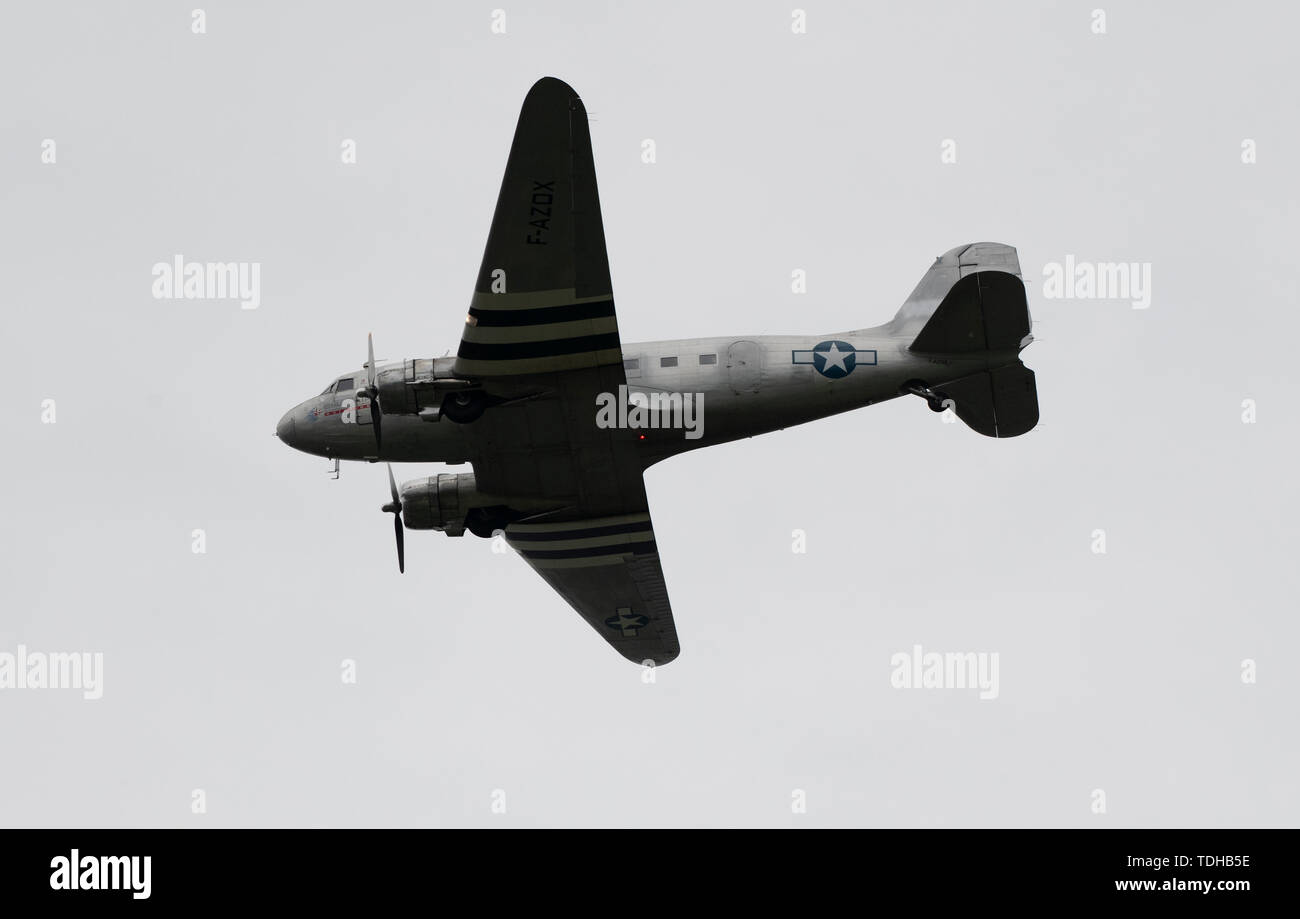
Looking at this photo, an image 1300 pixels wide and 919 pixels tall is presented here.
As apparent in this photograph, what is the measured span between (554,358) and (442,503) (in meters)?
5.62

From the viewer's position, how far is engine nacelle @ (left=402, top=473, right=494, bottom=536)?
1538 inches

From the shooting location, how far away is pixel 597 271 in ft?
113

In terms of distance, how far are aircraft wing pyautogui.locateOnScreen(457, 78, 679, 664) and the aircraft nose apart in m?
4.15

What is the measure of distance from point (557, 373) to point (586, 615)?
9.38 m

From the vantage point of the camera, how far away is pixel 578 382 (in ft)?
117

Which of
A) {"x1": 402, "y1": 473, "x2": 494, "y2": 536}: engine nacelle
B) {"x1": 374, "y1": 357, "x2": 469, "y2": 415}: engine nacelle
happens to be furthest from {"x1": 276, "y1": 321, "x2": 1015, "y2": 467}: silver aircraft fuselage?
{"x1": 402, "y1": 473, "x2": 494, "y2": 536}: engine nacelle

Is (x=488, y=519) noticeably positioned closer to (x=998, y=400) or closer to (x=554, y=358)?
(x=554, y=358)

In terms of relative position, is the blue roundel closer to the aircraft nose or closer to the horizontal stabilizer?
the horizontal stabilizer

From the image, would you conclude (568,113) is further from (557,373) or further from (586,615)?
(586,615)

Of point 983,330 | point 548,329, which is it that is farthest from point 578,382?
point 983,330

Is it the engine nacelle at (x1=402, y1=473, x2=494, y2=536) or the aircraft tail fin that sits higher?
the aircraft tail fin

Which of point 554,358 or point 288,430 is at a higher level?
point 554,358

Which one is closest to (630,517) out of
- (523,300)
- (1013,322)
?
(523,300)

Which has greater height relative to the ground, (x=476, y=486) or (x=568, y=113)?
(x=568, y=113)
